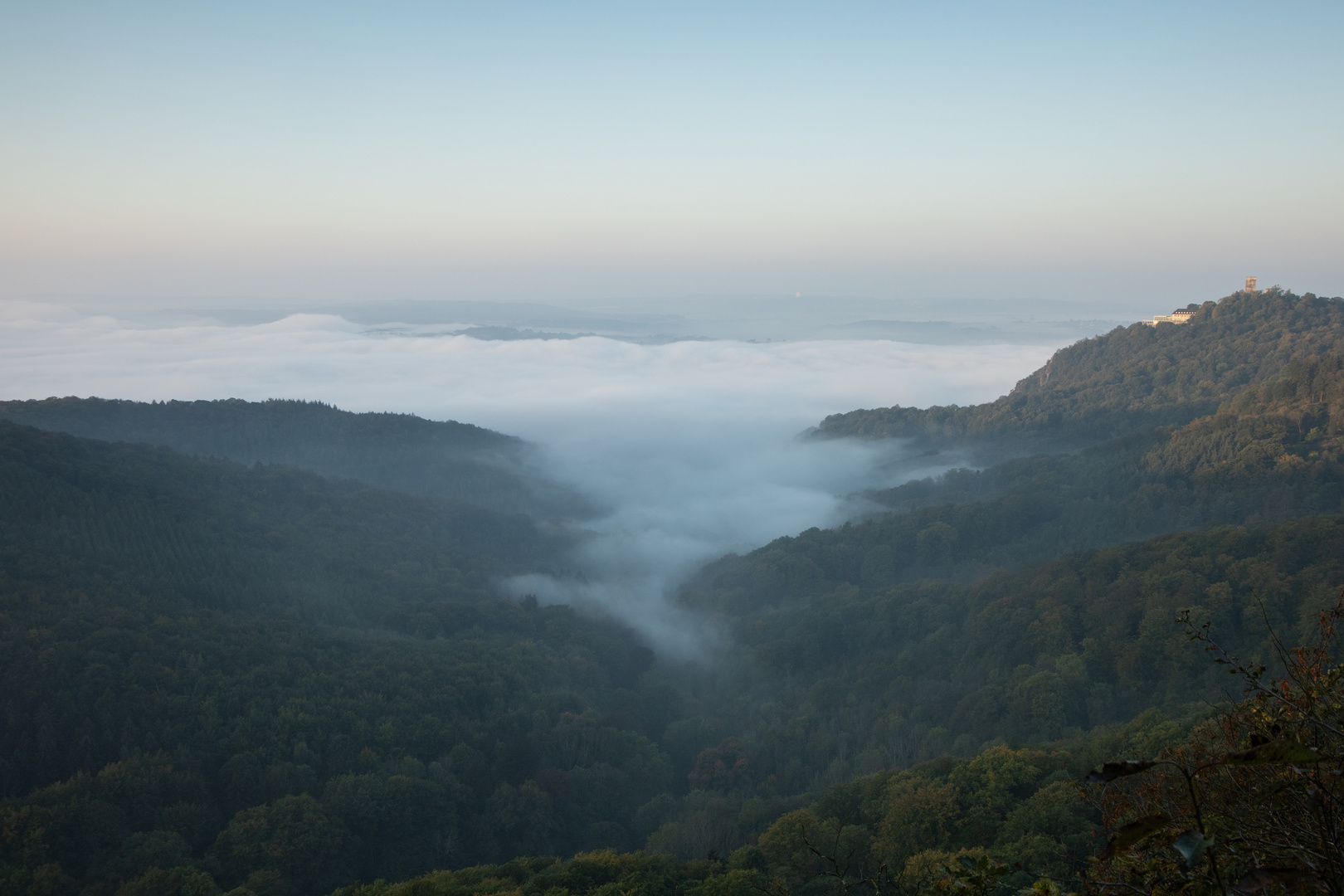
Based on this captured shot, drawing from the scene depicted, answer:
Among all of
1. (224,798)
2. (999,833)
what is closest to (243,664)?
(224,798)

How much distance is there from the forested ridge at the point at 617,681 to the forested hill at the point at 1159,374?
25.7 metres

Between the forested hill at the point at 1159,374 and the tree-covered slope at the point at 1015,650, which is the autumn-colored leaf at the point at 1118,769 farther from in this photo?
the forested hill at the point at 1159,374

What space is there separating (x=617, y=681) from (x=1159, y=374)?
327 feet

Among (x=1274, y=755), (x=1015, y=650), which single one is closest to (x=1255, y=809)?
(x=1274, y=755)

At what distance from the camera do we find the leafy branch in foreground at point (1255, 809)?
3582 mm

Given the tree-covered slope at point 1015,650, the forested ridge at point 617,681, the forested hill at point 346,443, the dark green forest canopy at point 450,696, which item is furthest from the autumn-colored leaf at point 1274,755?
the forested hill at point 346,443

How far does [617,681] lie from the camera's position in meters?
70.1

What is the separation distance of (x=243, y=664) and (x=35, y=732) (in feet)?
36.4

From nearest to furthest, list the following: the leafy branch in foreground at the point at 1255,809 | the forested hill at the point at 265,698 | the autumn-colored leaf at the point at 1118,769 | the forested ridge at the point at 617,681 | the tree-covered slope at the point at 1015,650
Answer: the autumn-colored leaf at the point at 1118,769 < the leafy branch in foreground at the point at 1255,809 < the forested ridge at the point at 617,681 < the forested hill at the point at 265,698 < the tree-covered slope at the point at 1015,650

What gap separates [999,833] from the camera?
27.8m

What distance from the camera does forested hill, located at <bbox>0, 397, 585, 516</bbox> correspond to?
11800 cm

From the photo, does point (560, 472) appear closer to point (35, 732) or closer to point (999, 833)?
point (35, 732)

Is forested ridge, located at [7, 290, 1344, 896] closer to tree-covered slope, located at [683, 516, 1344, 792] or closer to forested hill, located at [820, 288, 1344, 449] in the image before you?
tree-covered slope, located at [683, 516, 1344, 792]

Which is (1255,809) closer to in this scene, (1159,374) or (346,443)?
(1159,374)
